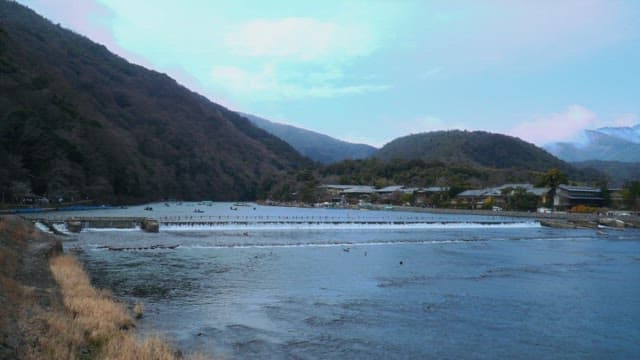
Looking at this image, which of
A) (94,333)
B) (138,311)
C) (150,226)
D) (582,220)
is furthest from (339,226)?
(94,333)

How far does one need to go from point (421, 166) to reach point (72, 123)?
79461 mm

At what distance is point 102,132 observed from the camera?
84.4 metres

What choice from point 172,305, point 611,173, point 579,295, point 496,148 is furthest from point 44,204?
point 611,173

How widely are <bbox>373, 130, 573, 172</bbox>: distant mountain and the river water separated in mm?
130537

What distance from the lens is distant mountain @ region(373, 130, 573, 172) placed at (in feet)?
538

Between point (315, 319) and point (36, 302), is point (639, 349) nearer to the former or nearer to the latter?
point (315, 319)

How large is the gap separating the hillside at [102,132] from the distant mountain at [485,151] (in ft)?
140

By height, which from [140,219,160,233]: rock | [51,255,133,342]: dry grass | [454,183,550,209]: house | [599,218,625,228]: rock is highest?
[454,183,550,209]: house

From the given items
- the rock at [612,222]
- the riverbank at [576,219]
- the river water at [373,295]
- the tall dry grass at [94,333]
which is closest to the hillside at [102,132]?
the river water at [373,295]

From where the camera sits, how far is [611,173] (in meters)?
177

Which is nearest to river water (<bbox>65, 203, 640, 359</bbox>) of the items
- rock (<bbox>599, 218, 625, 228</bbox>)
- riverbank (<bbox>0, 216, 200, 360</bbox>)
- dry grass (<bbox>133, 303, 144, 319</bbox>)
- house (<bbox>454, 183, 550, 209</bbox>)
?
dry grass (<bbox>133, 303, 144, 319</bbox>)

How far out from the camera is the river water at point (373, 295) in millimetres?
11805

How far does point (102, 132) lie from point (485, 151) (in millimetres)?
119676

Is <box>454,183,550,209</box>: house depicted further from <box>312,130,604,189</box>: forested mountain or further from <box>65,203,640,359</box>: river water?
<box>65,203,640,359</box>: river water
